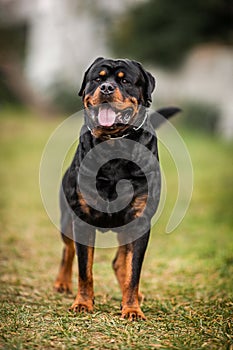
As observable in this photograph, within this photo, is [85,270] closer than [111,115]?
No

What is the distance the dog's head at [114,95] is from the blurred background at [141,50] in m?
14.3

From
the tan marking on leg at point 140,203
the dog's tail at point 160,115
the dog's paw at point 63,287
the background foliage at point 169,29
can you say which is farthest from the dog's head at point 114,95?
the background foliage at point 169,29

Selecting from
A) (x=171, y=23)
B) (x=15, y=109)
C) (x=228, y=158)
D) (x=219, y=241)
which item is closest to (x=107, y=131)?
(x=219, y=241)

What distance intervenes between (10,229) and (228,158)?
800 cm

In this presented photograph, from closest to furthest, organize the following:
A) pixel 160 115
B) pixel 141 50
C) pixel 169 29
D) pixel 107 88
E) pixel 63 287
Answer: pixel 107 88 < pixel 63 287 < pixel 160 115 < pixel 169 29 < pixel 141 50

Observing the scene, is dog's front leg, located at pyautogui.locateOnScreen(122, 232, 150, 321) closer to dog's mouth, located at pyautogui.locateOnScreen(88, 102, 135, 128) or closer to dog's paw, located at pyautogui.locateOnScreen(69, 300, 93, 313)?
dog's paw, located at pyautogui.locateOnScreen(69, 300, 93, 313)

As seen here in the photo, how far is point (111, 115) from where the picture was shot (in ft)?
12.2

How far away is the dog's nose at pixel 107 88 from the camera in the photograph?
12.0 ft

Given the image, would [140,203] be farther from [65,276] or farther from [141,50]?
[141,50]

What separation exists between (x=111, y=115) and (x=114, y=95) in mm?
134

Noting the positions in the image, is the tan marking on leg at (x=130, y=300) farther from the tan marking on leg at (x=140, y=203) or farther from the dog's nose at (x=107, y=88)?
the dog's nose at (x=107, y=88)

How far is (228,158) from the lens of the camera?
45.8 ft

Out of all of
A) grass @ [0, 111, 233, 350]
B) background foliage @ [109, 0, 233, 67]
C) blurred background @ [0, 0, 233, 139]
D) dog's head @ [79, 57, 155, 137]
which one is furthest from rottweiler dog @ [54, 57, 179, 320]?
background foliage @ [109, 0, 233, 67]

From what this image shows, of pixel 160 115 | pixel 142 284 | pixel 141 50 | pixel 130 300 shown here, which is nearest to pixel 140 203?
pixel 130 300
